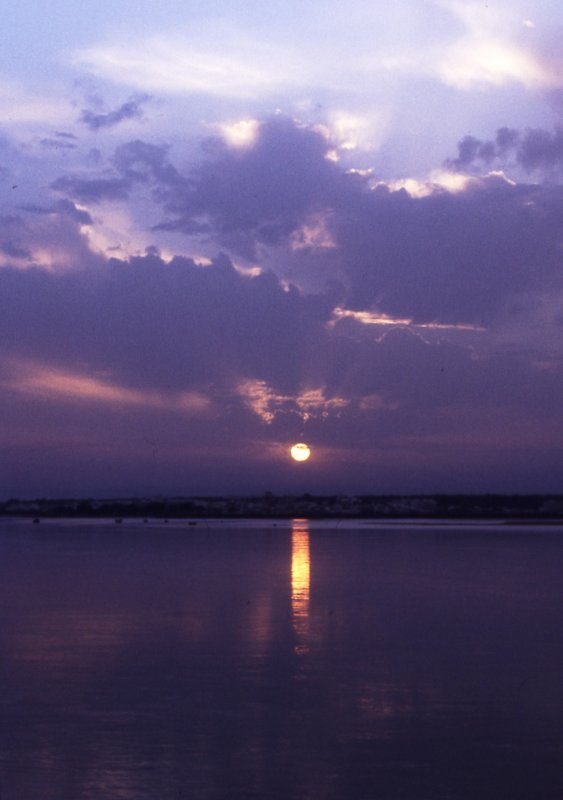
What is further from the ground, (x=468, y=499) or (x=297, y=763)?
(x=468, y=499)

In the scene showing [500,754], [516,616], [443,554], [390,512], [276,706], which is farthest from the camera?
[390,512]

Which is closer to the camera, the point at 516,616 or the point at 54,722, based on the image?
the point at 54,722

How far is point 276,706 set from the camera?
1358 centimetres

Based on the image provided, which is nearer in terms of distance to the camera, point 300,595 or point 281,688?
point 281,688

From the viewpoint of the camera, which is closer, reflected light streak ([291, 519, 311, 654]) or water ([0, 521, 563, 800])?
water ([0, 521, 563, 800])

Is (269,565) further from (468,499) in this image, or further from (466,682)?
(468,499)

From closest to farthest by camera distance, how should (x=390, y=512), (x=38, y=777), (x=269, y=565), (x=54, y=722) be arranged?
(x=38, y=777)
(x=54, y=722)
(x=269, y=565)
(x=390, y=512)

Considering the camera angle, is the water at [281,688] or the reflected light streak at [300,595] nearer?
the water at [281,688]

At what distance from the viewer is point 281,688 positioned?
14633 millimetres

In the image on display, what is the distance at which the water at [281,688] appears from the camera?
34.8 ft

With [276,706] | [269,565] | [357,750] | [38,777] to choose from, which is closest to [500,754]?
[357,750]

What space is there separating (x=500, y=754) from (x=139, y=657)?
6.93 m

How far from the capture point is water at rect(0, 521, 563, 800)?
1059 centimetres

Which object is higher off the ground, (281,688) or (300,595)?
(300,595)
